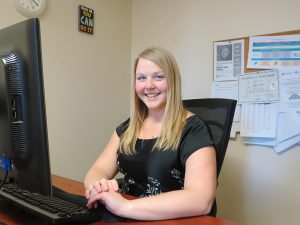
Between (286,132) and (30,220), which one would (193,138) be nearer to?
(30,220)

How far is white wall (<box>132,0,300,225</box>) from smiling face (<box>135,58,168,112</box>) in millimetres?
941

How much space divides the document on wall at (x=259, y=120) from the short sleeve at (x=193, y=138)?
32.7 inches

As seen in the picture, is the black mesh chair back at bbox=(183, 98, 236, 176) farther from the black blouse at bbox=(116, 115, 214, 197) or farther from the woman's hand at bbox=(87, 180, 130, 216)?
the woman's hand at bbox=(87, 180, 130, 216)

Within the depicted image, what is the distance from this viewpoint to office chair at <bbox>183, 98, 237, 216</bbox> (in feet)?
4.25

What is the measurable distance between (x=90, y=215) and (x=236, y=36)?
163 cm

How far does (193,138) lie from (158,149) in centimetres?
15

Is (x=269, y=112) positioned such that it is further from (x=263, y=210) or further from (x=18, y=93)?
(x=18, y=93)

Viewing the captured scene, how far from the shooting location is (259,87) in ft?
6.27

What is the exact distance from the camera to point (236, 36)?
203 cm

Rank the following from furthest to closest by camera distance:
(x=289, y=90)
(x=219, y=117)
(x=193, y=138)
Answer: (x=289, y=90)
(x=219, y=117)
(x=193, y=138)

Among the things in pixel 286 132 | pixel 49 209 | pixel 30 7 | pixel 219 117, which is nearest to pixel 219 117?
pixel 219 117

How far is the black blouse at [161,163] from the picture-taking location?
1131mm

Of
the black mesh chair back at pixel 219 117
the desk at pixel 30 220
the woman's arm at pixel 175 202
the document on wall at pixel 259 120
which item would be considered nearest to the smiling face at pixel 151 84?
the black mesh chair back at pixel 219 117

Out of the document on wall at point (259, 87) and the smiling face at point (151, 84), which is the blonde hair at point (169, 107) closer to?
the smiling face at point (151, 84)
